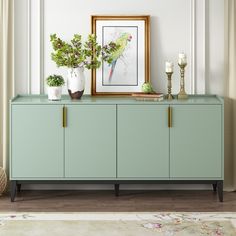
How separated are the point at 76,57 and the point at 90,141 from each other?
2.27 feet

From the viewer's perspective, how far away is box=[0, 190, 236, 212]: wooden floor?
5.54 m

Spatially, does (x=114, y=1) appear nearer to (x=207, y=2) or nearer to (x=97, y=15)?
(x=97, y=15)

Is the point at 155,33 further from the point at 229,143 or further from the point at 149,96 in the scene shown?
the point at 229,143

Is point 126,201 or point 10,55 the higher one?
point 10,55

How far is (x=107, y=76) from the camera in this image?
6.10 meters

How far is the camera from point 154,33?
6094 mm

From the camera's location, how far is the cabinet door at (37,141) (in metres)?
5.70

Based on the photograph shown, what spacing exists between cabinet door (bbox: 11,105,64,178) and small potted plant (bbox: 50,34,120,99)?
27 centimetres

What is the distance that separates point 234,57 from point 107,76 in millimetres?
1063

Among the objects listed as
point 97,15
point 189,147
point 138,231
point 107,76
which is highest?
point 97,15

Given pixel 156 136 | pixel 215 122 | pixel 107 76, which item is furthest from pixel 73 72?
pixel 215 122

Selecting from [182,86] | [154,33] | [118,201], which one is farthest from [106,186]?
[154,33]

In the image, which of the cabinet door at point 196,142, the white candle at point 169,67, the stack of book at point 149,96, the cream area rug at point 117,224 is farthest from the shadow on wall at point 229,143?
the cream area rug at point 117,224

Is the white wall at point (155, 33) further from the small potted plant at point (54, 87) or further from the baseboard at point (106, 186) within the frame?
the baseboard at point (106, 186)
